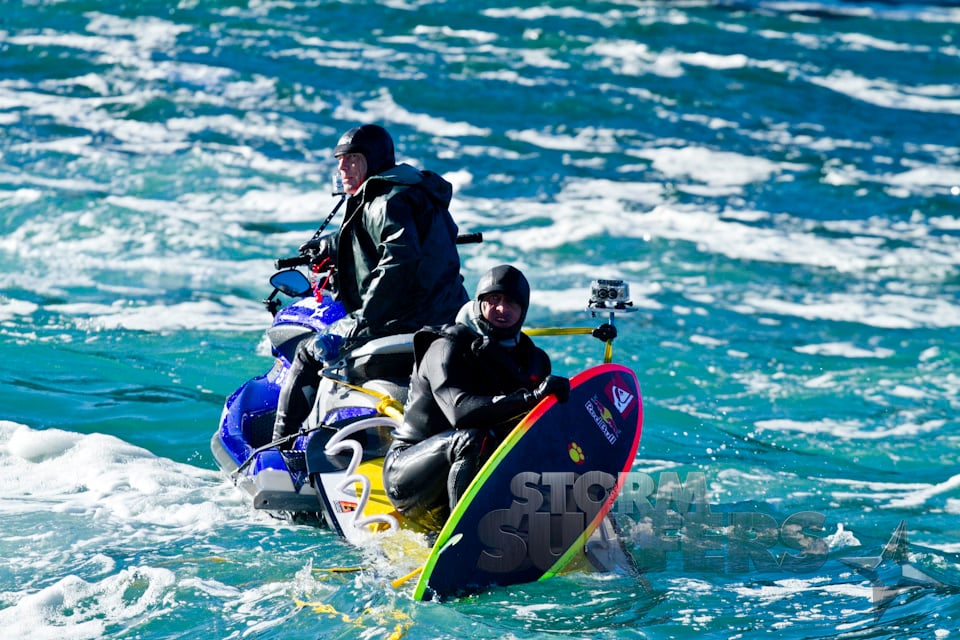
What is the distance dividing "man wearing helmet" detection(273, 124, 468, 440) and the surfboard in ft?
4.19

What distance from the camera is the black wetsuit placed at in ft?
20.3

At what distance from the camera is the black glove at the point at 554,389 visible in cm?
613

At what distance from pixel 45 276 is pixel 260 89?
9733 millimetres

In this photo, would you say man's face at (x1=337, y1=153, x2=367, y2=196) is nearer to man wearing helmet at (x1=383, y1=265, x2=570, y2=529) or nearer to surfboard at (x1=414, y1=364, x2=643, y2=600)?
man wearing helmet at (x1=383, y1=265, x2=570, y2=529)

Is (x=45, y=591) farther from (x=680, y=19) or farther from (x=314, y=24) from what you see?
(x=680, y=19)

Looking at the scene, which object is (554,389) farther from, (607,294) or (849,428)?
(849,428)

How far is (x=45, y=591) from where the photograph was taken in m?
6.08

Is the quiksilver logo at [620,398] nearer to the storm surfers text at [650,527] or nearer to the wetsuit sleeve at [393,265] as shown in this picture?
the storm surfers text at [650,527]

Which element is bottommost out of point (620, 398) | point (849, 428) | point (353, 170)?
point (849, 428)

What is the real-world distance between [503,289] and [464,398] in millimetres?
563

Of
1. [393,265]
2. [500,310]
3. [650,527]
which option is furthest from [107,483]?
[650,527]

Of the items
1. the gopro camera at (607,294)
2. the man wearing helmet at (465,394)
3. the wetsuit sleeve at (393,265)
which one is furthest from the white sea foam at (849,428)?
the man wearing helmet at (465,394)

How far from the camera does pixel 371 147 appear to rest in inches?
293

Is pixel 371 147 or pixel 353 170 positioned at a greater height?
pixel 371 147
